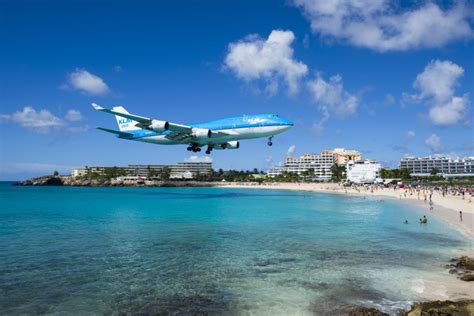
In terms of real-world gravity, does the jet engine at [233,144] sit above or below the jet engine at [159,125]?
below

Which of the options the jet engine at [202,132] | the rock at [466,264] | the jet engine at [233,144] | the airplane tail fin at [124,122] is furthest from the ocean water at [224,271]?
the airplane tail fin at [124,122]

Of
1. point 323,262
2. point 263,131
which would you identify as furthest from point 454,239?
point 263,131

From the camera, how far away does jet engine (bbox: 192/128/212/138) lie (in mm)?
44438

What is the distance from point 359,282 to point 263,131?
98.7 feet

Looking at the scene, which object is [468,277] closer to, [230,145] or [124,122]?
[230,145]

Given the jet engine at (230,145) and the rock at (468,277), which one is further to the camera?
the jet engine at (230,145)

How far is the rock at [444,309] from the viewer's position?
366 inches

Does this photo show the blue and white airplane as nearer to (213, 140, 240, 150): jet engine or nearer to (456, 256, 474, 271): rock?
(213, 140, 240, 150): jet engine

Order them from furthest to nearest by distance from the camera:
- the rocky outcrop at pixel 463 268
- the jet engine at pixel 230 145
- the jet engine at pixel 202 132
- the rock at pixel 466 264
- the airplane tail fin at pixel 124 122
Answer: the airplane tail fin at pixel 124 122, the jet engine at pixel 230 145, the jet engine at pixel 202 132, the rock at pixel 466 264, the rocky outcrop at pixel 463 268

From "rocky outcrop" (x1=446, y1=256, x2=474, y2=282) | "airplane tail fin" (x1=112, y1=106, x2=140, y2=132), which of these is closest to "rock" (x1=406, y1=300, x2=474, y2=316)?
"rocky outcrop" (x1=446, y1=256, x2=474, y2=282)

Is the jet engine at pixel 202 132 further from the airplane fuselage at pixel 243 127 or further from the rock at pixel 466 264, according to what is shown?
the rock at pixel 466 264

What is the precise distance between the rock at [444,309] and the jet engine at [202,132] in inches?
1412

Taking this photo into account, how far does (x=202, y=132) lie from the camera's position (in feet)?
147

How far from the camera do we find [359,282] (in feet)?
45.9
